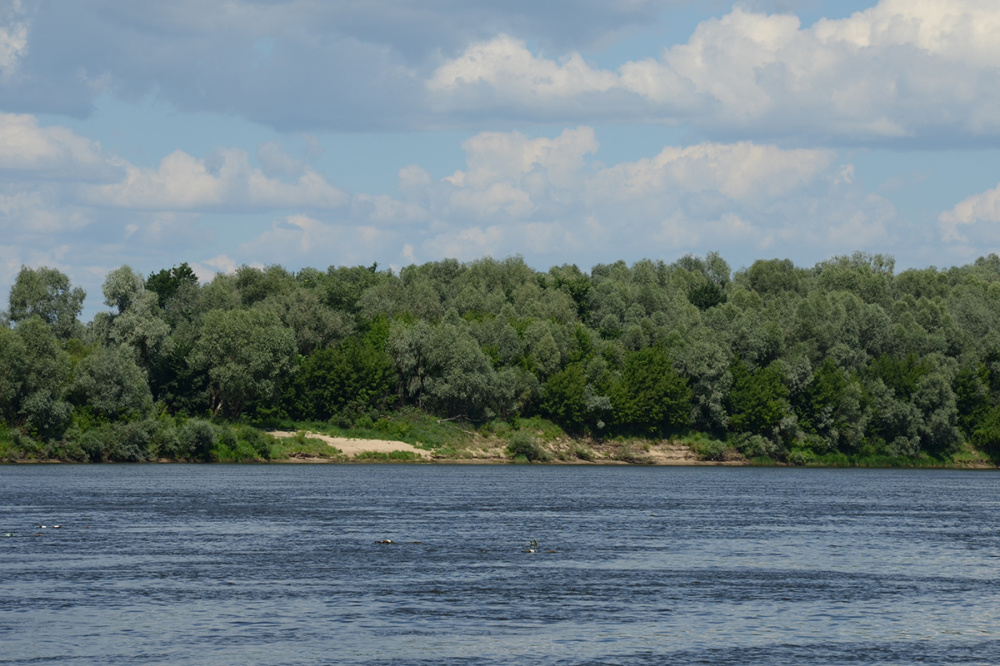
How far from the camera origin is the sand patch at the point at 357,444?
159875mm

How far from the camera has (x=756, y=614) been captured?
45844 mm

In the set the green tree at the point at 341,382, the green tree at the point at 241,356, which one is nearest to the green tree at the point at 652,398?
the green tree at the point at 341,382

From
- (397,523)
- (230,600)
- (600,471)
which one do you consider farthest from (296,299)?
(230,600)

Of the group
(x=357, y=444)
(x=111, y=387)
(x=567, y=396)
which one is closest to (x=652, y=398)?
(x=567, y=396)

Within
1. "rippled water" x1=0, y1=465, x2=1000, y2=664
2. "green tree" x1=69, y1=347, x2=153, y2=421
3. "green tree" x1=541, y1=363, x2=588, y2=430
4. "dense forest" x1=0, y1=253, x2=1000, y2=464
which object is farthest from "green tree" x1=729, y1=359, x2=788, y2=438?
"green tree" x1=69, y1=347, x2=153, y2=421

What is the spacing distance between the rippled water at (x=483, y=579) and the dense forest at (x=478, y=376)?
1567 inches

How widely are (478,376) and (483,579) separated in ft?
363

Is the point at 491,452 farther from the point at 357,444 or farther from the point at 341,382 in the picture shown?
the point at 341,382

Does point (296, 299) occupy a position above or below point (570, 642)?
above

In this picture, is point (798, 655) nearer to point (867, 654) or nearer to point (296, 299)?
point (867, 654)

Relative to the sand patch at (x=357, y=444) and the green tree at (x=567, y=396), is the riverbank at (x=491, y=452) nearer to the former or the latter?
the sand patch at (x=357, y=444)

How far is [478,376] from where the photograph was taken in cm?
16388

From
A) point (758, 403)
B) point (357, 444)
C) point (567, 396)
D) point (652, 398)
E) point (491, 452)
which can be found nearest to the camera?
point (357, 444)

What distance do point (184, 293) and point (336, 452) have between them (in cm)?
5314
